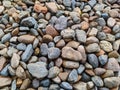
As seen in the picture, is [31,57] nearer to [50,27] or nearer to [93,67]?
[50,27]

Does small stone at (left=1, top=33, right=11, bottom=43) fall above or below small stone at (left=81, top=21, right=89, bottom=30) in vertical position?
below

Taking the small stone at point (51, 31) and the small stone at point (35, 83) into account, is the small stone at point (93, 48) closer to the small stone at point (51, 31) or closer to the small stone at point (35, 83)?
the small stone at point (51, 31)

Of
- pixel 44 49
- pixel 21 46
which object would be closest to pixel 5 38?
pixel 21 46

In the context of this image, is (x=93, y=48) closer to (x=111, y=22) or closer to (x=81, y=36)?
(x=81, y=36)

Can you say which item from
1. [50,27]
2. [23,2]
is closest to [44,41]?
[50,27]

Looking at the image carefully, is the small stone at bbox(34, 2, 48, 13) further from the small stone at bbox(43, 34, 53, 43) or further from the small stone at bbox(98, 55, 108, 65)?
the small stone at bbox(98, 55, 108, 65)

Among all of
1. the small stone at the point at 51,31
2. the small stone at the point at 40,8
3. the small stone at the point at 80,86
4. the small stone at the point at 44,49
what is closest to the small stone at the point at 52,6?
the small stone at the point at 40,8

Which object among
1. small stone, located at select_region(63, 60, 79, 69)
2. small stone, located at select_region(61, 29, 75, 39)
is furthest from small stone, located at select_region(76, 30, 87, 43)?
small stone, located at select_region(63, 60, 79, 69)
